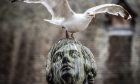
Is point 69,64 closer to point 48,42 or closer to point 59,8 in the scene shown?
point 59,8

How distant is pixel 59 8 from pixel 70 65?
30 centimetres

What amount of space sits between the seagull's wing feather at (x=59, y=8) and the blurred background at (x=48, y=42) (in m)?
3.64

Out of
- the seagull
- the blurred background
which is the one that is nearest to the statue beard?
the seagull

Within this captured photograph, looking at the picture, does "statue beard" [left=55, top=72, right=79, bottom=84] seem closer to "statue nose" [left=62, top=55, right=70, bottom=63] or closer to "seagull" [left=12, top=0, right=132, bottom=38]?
"statue nose" [left=62, top=55, right=70, bottom=63]

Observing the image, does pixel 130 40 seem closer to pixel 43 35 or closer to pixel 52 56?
pixel 43 35

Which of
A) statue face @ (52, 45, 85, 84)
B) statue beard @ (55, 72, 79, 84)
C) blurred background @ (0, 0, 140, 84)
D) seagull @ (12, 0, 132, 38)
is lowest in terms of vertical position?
statue beard @ (55, 72, 79, 84)

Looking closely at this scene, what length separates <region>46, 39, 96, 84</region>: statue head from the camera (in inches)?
66.4

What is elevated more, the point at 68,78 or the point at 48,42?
the point at 48,42

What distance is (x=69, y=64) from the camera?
170 centimetres

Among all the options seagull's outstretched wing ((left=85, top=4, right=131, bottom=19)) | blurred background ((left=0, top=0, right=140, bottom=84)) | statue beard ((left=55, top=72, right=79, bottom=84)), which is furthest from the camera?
blurred background ((left=0, top=0, right=140, bottom=84))

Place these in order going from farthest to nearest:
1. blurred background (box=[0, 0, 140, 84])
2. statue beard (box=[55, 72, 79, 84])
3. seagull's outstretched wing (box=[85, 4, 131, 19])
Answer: blurred background (box=[0, 0, 140, 84]) < seagull's outstretched wing (box=[85, 4, 131, 19]) < statue beard (box=[55, 72, 79, 84])

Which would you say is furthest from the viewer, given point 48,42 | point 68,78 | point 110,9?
point 48,42

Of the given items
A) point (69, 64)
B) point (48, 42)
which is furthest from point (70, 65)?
point (48, 42)

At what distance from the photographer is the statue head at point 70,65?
66.4 inches
